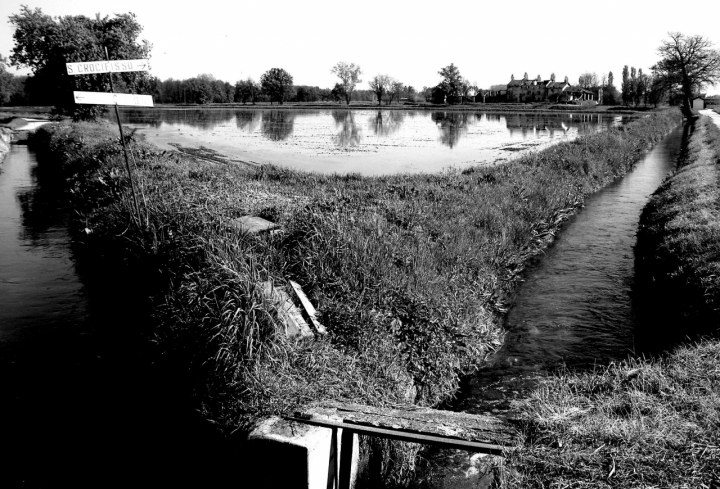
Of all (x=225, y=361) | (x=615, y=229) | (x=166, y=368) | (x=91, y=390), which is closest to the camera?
(x=225, y=361)

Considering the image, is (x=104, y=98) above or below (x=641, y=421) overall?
above

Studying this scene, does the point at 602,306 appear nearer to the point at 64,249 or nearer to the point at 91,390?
the point at 91,390

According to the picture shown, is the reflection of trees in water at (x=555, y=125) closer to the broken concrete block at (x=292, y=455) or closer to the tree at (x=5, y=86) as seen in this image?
the broken concrete block at (x=292, y=455)

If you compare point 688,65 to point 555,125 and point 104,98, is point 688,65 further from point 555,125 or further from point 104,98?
point 104,98

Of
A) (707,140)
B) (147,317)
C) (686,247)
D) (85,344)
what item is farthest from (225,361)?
(707,140)

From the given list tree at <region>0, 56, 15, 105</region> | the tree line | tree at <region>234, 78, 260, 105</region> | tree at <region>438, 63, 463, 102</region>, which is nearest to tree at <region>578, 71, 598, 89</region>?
the tree line

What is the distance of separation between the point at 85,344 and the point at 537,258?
9617mm

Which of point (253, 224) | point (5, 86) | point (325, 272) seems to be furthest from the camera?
point (5, 86)

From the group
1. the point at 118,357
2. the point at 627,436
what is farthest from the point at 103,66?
the point at 627,436

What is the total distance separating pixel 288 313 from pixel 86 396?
2884mm

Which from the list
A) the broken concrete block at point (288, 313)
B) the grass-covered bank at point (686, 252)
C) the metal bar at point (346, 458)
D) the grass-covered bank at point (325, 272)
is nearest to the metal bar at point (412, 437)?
the metal bar at point (346, 458)

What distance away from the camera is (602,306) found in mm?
9781

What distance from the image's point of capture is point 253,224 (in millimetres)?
8828

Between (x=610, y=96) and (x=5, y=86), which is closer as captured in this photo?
(x=5, y=86)
